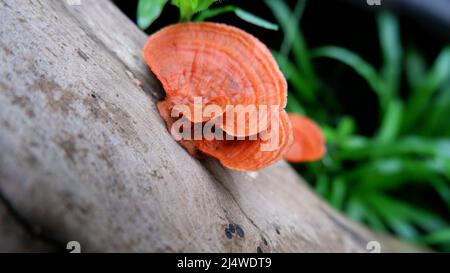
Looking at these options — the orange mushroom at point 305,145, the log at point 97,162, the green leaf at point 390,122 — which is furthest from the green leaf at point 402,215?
the log at point 97,162

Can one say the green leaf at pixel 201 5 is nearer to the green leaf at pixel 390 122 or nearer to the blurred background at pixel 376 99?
the blurred background at pixel 376 99

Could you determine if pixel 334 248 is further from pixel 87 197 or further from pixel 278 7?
pixel 278 7

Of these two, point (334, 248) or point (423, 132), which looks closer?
point (334, 248)

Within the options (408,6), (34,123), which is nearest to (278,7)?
(408,6)

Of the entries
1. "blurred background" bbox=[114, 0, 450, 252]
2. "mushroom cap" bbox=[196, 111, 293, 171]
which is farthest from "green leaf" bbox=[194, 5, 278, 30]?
"blurred background" bbox=[114, 0, 450, 252]

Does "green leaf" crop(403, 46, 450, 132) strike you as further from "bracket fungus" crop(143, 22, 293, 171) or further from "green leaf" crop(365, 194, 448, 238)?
"bracket fungus" crop(143, 22, 293, 171)

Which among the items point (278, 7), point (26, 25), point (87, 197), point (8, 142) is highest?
point (26, 25)

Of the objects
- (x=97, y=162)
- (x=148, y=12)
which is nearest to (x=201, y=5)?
(x=148, y=12)
